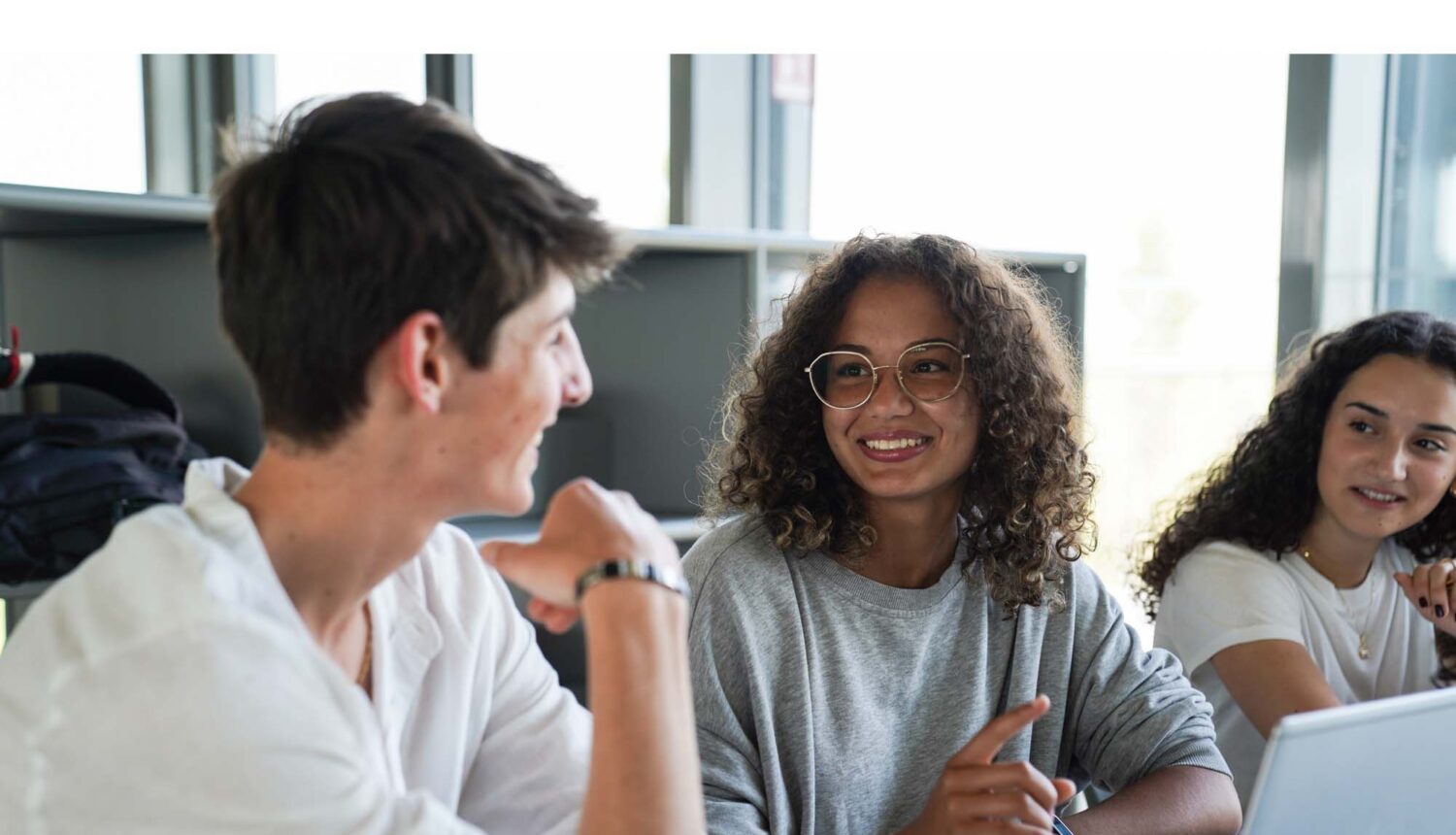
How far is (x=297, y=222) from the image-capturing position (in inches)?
35.4

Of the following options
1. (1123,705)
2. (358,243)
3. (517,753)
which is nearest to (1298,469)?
(1123,705)

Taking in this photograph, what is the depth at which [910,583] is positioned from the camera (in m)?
1.60

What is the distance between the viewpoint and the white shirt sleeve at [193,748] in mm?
807

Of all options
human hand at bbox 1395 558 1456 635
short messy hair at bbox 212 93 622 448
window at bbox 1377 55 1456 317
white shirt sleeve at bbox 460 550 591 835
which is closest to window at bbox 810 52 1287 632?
window at bbox 1377 55 1456 317

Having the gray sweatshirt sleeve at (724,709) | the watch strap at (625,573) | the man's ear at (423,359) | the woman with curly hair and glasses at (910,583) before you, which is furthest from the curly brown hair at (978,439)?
the man's ear at (423,359)

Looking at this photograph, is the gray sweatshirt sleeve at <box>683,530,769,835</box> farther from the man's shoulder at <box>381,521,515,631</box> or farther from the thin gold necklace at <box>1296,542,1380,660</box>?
the thin gold necklace at <box>1296,542,1380,660</box>

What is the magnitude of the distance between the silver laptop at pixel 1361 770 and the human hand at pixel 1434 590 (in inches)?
31.5

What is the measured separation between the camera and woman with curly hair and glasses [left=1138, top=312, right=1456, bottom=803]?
1811 millimetres

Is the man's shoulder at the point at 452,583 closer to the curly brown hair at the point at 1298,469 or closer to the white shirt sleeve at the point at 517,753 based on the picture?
the white shirt sleeve at the point at 517,753

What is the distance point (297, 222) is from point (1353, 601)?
1.56m

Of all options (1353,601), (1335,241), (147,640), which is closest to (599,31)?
(1335,241)

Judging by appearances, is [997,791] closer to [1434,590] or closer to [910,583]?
[910,583]

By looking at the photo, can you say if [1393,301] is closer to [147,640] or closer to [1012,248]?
[1012,248]

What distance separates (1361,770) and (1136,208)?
191cm
